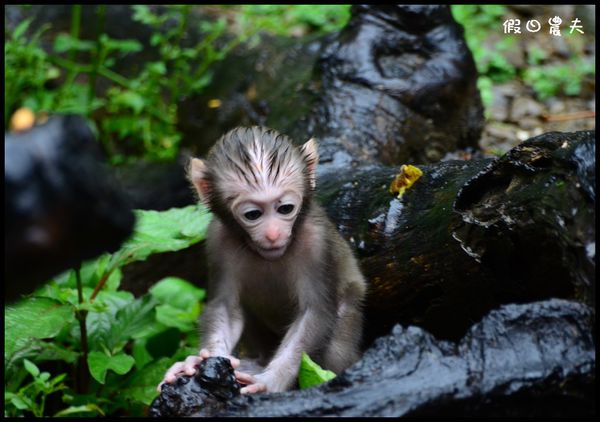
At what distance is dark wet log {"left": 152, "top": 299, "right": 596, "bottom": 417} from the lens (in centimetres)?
288

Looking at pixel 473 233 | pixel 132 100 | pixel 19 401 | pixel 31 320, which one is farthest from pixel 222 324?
pixel 132 100

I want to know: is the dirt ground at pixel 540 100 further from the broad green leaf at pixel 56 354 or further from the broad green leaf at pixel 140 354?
the broad green leaf at pixel 56 354

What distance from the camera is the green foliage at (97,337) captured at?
430 cm

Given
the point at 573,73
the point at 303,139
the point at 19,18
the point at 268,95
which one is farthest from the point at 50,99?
the point at 573,73

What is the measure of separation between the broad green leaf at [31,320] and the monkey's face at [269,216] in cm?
106

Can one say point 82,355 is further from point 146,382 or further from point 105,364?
point 146,382

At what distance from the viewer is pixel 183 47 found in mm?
9117

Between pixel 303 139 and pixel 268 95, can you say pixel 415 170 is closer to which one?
pixel 303 139

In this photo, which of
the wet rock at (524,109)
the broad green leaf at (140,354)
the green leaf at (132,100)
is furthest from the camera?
the wet rock at (524,109)

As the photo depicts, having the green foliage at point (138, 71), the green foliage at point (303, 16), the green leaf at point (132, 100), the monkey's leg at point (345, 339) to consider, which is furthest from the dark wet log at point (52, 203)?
the green foliage at point (303, 16)

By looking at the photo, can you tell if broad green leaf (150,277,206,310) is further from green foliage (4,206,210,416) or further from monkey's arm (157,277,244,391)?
monkey's arm (157,277,244,391)

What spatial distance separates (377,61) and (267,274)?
2713mm

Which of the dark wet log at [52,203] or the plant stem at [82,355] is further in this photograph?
the plant stem at [82,355]

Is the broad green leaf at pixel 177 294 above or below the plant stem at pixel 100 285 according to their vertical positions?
below
